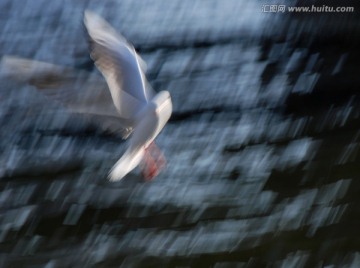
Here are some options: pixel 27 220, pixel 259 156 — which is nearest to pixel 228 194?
pixel 259 156

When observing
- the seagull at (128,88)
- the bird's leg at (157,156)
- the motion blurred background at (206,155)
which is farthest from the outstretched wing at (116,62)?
the motion blurred background at (206,155)

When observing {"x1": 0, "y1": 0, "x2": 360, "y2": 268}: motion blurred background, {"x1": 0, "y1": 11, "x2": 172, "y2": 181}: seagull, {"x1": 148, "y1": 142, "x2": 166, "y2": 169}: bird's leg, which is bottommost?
{"x1": 0, "y1": 0, "x2": 360, "y2": 268}: motion blurred background

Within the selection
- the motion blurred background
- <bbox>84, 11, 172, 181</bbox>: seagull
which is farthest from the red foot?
the motion blurred background

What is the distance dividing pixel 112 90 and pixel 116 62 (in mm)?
45

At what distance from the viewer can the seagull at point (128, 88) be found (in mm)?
1021

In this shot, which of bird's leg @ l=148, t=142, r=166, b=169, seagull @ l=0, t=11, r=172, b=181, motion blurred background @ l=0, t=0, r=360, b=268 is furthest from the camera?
motion blurred background @ l=0, t=0, r=360, b=268

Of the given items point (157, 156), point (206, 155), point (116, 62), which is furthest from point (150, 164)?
point (206, 155)

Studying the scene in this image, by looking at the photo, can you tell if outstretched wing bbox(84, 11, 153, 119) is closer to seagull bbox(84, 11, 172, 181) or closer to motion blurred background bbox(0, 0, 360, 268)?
seagull bbox(84, 11, 172, 181)

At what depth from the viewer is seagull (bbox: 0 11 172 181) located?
39.4 inches

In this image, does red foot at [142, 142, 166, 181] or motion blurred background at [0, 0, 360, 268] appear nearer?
red foot at [142, 142, 166, 181]

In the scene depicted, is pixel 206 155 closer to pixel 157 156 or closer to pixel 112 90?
pixel 157 156

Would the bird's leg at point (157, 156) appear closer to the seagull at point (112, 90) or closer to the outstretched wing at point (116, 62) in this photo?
the seagull at point (112, 90)

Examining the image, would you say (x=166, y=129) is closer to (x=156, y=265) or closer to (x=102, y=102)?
(x=156, y=265)

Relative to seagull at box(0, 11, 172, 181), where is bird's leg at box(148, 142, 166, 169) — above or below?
below
